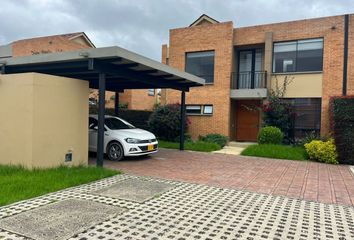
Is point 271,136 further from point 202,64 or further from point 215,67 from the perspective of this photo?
point 202,64

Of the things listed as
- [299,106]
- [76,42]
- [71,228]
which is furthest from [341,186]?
[76,42]

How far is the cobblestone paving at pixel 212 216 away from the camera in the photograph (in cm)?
414

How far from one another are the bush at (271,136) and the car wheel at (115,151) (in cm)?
699

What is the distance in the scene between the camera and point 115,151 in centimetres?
1018

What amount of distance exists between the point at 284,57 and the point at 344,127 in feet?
19.1

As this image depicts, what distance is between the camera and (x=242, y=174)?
28.3ft

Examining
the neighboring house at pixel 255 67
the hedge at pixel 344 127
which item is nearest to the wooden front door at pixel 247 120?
the neighboring house at pixel 255 67

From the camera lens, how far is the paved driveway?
22.6ft

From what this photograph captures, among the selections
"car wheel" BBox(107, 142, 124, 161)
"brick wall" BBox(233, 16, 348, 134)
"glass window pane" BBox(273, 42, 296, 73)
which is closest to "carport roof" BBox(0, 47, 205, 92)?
"car wheel" BBox(107, 142, 124, 161)

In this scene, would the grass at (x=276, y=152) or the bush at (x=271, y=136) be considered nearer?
the grass at (x=276, y=152)

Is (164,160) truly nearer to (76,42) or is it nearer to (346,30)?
(346,30)

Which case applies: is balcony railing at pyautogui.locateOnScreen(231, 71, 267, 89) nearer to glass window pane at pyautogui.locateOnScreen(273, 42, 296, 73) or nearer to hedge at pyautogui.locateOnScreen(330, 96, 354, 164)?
glass window pane at pyautogui.locateOnScreen(273, 42, 296, 73)

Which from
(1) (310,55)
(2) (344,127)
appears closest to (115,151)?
(2) (344,127)

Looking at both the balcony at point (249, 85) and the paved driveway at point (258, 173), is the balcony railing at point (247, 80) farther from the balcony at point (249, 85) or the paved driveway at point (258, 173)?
the paved driveway at point (258, 173)
